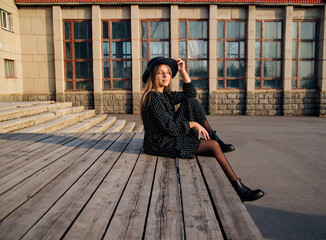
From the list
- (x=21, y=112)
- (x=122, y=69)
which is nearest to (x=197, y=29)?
(x=122, y=69)

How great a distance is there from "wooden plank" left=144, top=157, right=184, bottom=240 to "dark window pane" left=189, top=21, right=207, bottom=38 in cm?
1370

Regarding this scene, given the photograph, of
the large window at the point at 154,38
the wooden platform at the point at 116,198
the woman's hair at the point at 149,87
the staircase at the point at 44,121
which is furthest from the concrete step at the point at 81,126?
the large window at the point at 154,38

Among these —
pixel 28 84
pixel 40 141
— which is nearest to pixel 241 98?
pixel 28 84

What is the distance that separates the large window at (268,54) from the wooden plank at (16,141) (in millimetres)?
13075

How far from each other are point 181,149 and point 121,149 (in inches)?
44.5

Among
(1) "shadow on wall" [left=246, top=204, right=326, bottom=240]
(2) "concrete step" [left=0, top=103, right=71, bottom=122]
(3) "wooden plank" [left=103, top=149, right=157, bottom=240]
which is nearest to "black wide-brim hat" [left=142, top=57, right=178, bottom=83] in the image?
(3) "wooden plank" [left=103, top=149, right=157, bottom=240]

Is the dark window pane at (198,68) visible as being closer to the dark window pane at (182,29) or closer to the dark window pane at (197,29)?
the dark window pane at (197,29)

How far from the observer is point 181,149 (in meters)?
3.60

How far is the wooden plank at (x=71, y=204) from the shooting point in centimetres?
182

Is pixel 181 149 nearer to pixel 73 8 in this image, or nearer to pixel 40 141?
pixel 40 141

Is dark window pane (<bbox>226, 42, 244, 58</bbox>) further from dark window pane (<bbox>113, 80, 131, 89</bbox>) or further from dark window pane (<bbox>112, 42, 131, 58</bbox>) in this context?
dark window pane (<bbox>113, 80, 131, 89</bbox>)

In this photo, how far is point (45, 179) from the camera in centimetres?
290

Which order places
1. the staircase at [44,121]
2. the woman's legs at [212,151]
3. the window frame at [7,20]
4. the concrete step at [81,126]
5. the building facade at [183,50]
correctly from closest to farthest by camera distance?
the woman's legs at [212,151], the staircase at [44,121], the concrete step at [81,126], the window frame at [7,20], the building facade at [183,50]

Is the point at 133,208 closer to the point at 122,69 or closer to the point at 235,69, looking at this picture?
the point at 122,69
